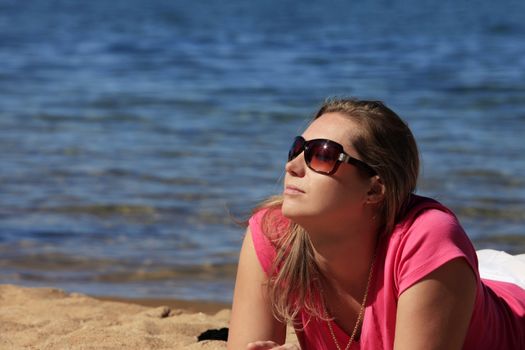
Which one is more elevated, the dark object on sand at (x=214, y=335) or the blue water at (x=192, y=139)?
the dark object on sand at (x=214, y=335)

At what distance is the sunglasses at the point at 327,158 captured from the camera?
2703 mm

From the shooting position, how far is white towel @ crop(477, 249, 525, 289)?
3552 mm

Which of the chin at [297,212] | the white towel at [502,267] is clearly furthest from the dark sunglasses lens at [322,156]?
the white towel at [502,267]

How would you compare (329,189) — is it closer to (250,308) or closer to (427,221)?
(427,221)

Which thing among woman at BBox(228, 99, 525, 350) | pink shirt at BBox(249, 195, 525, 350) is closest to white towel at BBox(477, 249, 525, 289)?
pink shirt at BBox(249, 195, 525, 350)

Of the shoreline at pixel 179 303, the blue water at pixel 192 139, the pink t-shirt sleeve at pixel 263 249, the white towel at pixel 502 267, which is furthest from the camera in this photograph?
the blue water at pixel 192 139

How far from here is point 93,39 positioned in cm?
2306

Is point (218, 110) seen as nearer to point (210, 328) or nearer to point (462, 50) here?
point (210, 328)

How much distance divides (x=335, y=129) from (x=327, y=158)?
0.11 m

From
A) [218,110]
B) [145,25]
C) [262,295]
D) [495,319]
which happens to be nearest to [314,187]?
[262,295]

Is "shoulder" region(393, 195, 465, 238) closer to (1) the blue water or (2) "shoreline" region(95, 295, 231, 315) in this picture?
(1) the blue water

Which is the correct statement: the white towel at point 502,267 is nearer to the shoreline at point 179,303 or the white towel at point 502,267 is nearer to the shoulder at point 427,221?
the shoulder at point 427,221

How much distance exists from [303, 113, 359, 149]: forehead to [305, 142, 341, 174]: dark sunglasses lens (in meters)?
0.04

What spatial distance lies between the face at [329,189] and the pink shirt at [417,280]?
152 mm
